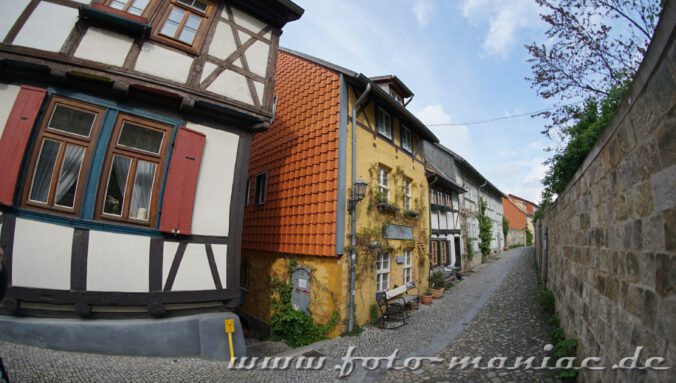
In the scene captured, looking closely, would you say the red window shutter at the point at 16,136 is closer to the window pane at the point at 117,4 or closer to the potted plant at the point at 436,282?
the window pane at the point at 117,4

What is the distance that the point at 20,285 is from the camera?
4.29 metres

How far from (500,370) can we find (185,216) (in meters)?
5.93

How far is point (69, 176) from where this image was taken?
466cm

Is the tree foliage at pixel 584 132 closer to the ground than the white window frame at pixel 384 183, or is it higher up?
higher up

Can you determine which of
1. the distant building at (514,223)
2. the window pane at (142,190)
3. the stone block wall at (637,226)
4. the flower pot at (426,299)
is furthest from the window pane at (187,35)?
the distant building at (514,223)

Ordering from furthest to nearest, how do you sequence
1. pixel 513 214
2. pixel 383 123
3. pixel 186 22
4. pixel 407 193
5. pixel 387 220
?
pixel 513 214 < pixel 407 193 < pixel 383 123 < pixel 387 220 < pixel 186 22

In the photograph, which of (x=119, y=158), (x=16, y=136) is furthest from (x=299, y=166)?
(x=16, y=136)

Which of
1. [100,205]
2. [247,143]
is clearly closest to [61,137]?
[100,205]

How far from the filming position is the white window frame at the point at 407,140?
11.3 m

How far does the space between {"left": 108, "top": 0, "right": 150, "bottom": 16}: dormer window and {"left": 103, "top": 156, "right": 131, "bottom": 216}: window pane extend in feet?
9.18

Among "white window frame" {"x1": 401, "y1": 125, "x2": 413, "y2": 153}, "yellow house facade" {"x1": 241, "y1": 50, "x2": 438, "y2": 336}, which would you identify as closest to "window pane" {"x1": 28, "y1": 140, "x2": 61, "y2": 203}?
"yellow house facade" {"x1": 241, "y1": 50, "x2": 438, "y2": 336}

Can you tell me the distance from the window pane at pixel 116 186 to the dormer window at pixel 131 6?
280 centimetres

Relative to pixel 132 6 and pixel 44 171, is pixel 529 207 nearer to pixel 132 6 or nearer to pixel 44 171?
pixel 132 6

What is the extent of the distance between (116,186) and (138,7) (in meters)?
3.39
